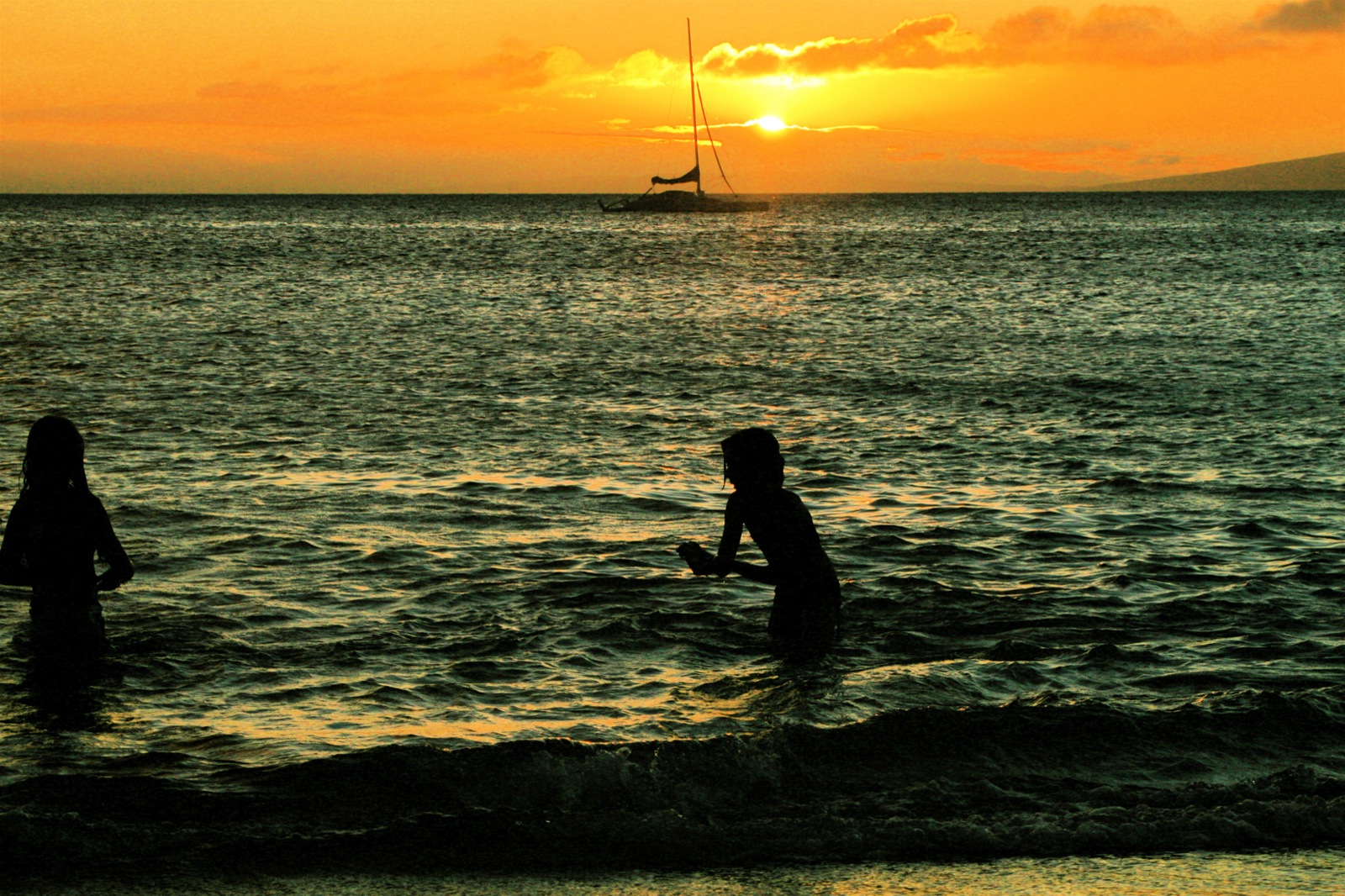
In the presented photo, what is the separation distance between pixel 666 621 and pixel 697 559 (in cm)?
207

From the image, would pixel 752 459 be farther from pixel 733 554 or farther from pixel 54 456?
pixel 54 456

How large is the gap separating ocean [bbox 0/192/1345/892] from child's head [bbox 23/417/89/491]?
1233mm

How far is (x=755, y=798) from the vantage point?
5586 millimetres

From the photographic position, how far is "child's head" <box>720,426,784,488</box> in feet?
21.7

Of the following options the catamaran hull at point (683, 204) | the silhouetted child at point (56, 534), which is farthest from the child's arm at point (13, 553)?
the catamaran hull at point (683, 204)

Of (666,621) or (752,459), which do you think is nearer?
(752,459)

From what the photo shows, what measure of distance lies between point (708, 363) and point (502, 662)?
17.5m

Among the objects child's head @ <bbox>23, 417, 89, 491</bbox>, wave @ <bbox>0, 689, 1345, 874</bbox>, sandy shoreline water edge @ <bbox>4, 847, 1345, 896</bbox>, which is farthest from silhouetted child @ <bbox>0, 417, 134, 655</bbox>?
sandy shoreline water edge @ <bbox>4, 847, 1345, 896</bbox>

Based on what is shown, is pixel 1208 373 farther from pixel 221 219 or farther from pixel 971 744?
pixel 221 219

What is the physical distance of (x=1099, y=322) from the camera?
1297 inches

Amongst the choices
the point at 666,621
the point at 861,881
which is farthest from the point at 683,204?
the point at 861,881

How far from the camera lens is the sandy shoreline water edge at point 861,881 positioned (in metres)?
4.61

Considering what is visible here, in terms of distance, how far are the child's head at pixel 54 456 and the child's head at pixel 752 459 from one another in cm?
331

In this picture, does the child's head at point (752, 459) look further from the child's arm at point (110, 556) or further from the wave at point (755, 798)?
the child's arm at point (110, 556)
